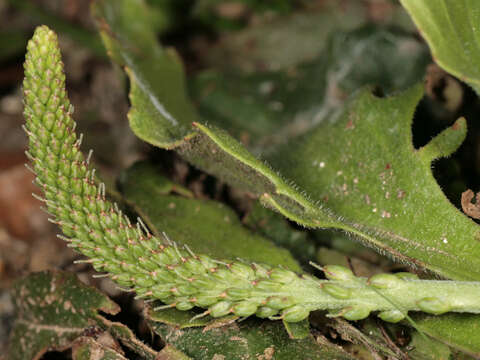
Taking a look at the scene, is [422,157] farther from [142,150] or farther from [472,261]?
[142,150]

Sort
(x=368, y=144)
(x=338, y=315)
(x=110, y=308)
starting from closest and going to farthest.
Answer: (x=338, y=315) < (x=110, y=308) < (x=368, y=144)

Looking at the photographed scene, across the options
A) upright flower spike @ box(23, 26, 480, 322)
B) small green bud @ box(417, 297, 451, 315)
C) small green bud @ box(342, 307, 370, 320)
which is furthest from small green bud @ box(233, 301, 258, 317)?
small green bud @ box(417, 297, 451, 315)

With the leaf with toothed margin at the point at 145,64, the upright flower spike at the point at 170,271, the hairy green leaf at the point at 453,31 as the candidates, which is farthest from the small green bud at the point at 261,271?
the hairy green leaf at the point at 453,31

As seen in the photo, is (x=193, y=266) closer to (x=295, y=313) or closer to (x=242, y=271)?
(x=242, y=271)

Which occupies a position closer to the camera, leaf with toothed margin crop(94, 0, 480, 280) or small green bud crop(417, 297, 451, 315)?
small green bud crop(417, 297, 451, 315)

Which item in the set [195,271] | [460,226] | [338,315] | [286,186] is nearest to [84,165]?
[195,271]

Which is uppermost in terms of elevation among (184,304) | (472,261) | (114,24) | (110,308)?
(114,24)

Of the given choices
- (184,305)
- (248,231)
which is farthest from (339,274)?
(248,231)

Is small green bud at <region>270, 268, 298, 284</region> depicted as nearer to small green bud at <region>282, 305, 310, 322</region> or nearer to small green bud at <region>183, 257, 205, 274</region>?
small green bud at <region>282, 305, 310, 322</region>
